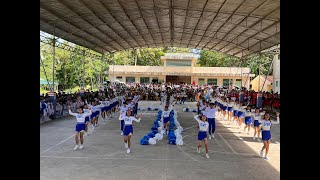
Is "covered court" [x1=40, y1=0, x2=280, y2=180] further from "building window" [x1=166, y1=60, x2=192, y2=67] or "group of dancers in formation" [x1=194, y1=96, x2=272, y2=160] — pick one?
"building window" [x1=166, y1=60, x2=192, y2=67]

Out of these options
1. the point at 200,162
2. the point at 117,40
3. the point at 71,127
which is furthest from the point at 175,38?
the point at 200,162

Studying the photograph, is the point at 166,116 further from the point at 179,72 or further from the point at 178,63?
the point at 178,63

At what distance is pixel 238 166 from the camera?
969 cm

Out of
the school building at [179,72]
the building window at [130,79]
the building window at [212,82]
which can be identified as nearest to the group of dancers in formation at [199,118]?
the school building at [179,72]

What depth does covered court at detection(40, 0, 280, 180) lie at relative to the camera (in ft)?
30.2

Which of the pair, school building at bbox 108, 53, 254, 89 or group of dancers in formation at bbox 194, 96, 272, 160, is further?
school building at bbox 108, 53, 254, 89

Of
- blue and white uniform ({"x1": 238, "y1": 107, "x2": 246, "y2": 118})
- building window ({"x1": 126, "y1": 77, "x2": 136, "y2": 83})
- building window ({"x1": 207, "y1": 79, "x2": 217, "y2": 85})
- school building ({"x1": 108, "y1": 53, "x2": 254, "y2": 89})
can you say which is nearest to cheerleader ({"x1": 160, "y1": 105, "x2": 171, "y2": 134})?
blue and white uniform ({"x1": 238, "y1": 107, "x2": 246, "y2": 118})

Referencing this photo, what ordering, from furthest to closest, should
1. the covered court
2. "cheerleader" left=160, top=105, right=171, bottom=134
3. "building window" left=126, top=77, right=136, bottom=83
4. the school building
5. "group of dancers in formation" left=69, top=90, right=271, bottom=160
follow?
1. "building window" left=126, top=77, right=136, bottom=83
2. the school building
3. "cheerleader" left=160, top=105, right=171, bottom=134
4. "group of dancers in formation" left=69, top=90, right=271, bottom=160
5. the covered court

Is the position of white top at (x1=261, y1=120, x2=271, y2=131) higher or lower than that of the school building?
lower

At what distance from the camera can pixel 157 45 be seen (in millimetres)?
37438

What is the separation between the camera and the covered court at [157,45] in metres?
9.20

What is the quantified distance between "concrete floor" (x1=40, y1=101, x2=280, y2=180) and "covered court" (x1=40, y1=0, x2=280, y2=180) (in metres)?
0.03
